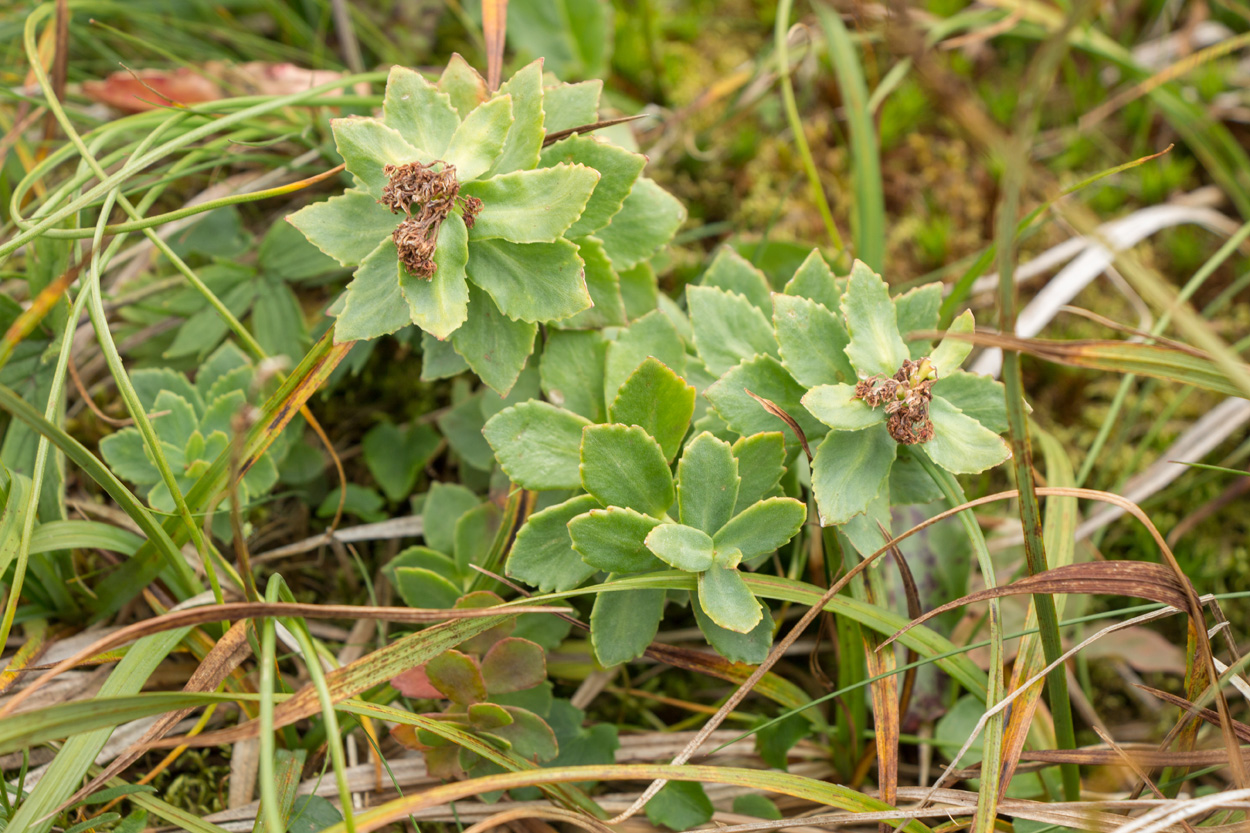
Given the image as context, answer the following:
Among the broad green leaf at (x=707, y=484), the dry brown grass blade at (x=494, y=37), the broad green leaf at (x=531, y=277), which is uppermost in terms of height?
the dry brown grass blade at (x=494, y=37)

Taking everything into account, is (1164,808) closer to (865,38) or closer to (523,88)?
(523,88)

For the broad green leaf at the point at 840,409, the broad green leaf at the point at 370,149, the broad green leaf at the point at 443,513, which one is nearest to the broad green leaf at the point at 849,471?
the broad green leaf at the point at 840,409

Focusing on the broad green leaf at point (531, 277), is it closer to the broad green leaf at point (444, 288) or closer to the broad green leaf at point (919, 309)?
the broad green leaf at point (444, 288)

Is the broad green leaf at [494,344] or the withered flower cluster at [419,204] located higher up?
the withered flower cluster at [419,204]

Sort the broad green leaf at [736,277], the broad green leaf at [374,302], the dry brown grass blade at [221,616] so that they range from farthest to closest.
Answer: the broad green leaf at [736,277]
the broad green leaf at [374,302]
the dry brown grass blade at [221,616]

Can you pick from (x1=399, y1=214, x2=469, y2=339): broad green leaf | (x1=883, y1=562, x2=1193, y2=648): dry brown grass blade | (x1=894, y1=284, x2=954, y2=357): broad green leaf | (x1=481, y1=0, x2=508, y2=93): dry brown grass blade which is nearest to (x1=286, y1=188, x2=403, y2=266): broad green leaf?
(x1=399, y1=214, x2=469, y2=339): broad green leaf

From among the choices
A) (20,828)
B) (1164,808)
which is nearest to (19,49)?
(20,828)

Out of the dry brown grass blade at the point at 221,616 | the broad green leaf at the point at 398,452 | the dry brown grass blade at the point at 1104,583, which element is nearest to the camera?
the dry brown grass blade at the point at 221,616
